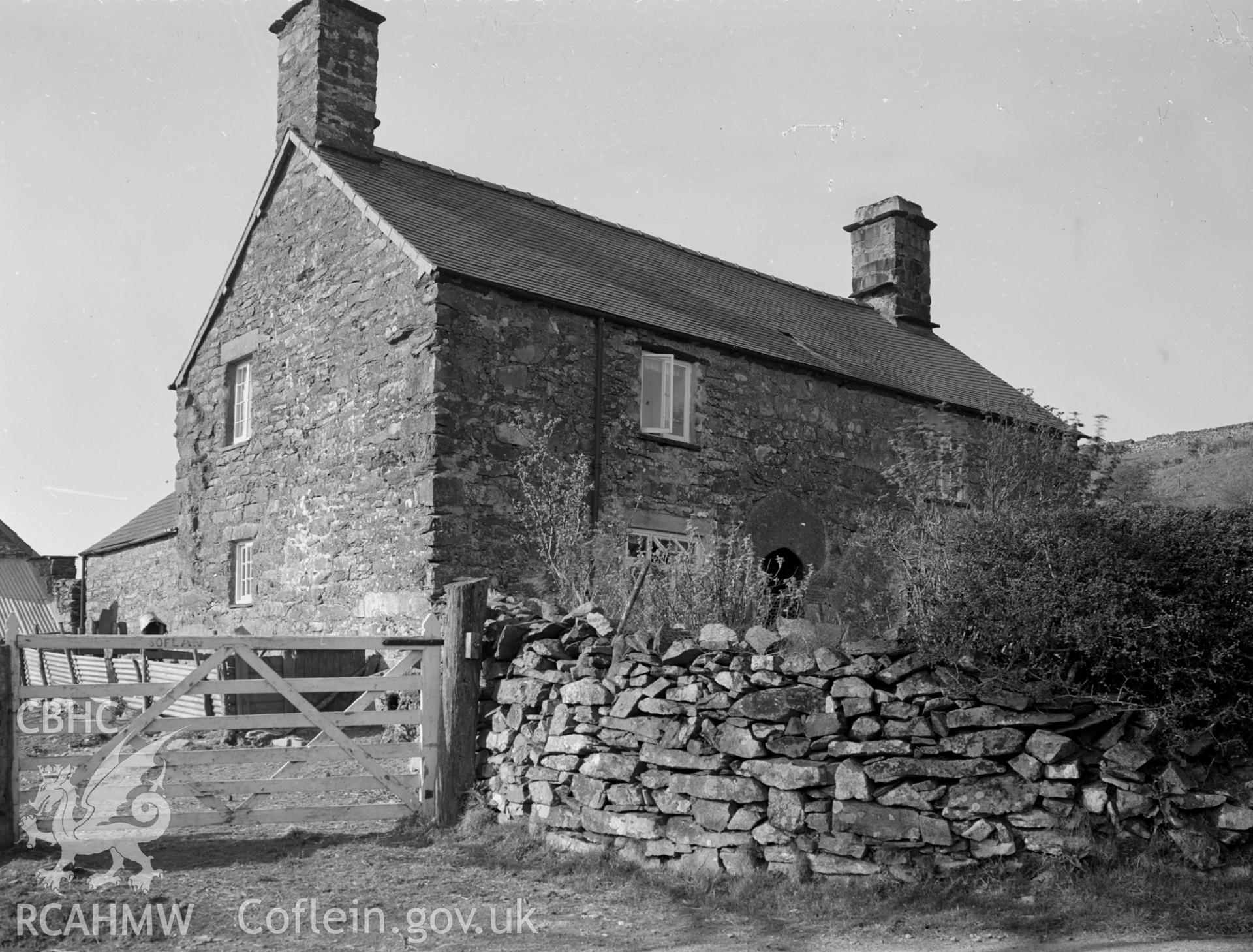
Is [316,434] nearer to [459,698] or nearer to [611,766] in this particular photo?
[459,698]

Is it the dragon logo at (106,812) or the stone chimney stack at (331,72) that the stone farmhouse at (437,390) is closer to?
the stone chimney stack at (331,72)

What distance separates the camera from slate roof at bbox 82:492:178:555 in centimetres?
2280

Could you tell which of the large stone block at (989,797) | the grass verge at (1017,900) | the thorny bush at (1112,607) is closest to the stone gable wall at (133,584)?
the grass verge at (1017,900)

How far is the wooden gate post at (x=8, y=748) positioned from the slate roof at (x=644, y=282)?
6.40 meters

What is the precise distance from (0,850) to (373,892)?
2.77 m

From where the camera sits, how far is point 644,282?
54.0ft

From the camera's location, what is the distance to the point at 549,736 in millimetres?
7992

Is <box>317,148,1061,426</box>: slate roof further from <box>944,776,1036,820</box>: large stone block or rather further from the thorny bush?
<box>944,776,1036,820</box>: large stone block

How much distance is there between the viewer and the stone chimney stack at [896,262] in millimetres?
22406

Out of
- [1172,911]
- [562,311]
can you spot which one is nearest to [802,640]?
[1172,911]

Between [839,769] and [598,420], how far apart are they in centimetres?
772

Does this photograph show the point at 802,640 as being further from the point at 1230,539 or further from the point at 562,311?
the point at 562,311

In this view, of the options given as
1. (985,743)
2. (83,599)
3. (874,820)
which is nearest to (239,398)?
(83,599)

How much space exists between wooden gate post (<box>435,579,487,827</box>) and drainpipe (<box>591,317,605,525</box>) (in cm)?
493
